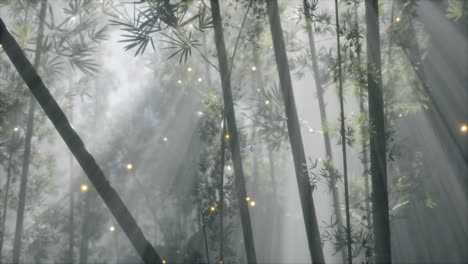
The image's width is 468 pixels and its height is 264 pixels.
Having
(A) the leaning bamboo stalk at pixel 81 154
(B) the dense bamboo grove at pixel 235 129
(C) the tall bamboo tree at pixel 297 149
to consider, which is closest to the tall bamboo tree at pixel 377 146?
(B) the dense bamboo grove at pixel 235 129

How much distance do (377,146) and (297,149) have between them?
20.8 inches

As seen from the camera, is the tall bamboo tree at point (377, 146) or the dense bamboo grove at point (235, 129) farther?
the dense bamboo grove at point (235, 129)

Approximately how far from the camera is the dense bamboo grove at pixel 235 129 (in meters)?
2.73

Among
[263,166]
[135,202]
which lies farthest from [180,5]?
[135,202]

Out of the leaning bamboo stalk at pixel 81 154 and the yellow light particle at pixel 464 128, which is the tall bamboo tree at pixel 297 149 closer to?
the leaning bamboo stalk at pixel 81 154

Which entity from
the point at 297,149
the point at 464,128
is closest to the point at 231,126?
the point at 297,149

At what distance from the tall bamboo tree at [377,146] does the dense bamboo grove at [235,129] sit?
1 centimetres

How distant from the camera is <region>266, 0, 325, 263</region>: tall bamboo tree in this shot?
8.16ft

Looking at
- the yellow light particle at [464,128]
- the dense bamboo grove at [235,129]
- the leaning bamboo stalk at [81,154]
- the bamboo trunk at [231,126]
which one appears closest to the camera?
the leaning bamboo stalk at [81,154]

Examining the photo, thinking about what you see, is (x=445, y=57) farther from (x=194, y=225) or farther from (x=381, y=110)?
(x=194, y=225)

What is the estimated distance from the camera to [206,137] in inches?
163

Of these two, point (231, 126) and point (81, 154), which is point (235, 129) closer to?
point (231, 126)

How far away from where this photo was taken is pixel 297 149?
268cm

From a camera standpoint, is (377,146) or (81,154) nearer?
(81,154)
